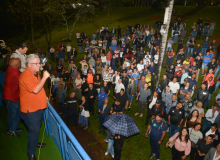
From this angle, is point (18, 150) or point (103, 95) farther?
point (103, 95)

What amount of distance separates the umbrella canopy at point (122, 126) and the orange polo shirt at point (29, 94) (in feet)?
9.68

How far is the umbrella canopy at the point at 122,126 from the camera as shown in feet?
16.9

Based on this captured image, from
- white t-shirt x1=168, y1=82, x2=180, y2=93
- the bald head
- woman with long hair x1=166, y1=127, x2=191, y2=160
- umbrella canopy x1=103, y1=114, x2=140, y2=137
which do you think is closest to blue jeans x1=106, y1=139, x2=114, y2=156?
umbrella canopy x1=103, y1=114, x2=140, y2=137

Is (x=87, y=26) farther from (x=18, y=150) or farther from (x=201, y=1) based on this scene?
(x=18, y=150)

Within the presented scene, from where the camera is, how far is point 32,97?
9.37 ft

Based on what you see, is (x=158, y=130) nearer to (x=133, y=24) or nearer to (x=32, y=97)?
(x=32, y=97)

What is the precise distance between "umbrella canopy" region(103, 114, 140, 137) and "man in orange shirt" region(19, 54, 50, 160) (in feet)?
9.08

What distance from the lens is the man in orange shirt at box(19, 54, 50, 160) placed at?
272cm

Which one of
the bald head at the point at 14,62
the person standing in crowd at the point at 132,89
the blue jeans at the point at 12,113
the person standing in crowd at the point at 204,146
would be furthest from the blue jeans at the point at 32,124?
the person standing in crowd at the point at 132,89

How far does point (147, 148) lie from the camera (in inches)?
283

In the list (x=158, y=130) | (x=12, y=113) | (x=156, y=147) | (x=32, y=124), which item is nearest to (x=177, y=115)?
(x=158, y=130)

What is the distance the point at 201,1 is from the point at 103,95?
4434 centimetres

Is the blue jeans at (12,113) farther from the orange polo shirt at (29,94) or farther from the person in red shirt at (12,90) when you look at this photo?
the orange polo shirt at (29,94)

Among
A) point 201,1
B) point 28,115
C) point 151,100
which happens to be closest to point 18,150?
point 28,115
